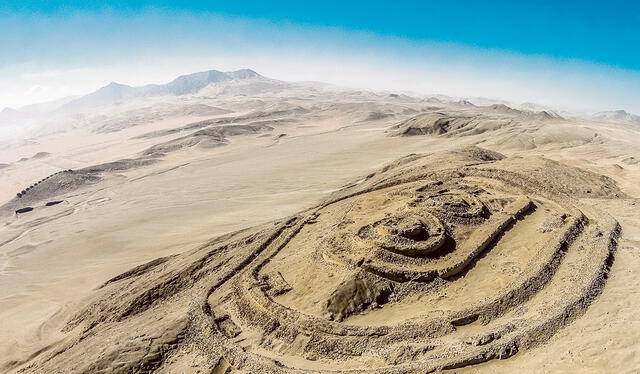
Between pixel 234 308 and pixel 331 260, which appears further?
pixel 331 260

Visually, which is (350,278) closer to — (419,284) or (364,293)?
(364,293)

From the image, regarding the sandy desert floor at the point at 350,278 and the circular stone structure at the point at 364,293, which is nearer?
the sandy desert floor at the point at 350,278

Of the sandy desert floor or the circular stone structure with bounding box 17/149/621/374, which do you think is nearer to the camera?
the sandy desert floor

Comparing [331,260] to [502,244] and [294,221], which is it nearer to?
[294,221]

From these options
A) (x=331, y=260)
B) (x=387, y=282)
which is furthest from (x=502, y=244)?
(x=331, y=260)

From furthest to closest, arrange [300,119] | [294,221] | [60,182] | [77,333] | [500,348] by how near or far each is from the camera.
Result: 1. [300,119]
2. [60,182]
3. [294,221]
4. [77,333]
5. [500,348]

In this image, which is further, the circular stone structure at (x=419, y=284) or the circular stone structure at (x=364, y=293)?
the circular stone structure at (x=364, y=293)

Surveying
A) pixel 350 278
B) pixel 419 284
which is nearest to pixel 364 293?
pixel 350 278

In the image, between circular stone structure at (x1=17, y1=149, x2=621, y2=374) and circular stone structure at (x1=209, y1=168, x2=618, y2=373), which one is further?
circular stone structure at (x1=17, y1=149, x2=621, y2=374)
